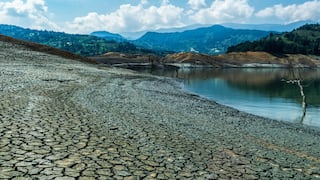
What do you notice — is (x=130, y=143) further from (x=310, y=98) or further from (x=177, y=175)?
(x=310, y=98)

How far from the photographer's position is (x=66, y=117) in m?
20.5

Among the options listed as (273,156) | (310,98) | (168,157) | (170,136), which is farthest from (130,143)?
(310,98)

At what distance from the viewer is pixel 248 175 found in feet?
44.0

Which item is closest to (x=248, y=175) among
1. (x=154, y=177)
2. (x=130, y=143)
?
(x=154, y=177)

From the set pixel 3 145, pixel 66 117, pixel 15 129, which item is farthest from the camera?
pixel 66 117

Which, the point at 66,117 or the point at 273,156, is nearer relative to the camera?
the point at 273,156

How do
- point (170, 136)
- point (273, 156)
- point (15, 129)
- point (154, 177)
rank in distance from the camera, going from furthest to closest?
point (170, 136), point (273, 156), point (15, 129), point (154, 177)

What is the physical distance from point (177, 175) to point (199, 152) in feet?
12.7

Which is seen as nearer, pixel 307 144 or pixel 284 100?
pixel 307 144

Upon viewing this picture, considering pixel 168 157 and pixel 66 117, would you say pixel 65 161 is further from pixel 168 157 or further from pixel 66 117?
pixel 66 117

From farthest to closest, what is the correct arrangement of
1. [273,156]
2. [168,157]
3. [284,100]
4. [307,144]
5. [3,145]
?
[284,100], [307,144], [273,156], [168,157], [3,145]

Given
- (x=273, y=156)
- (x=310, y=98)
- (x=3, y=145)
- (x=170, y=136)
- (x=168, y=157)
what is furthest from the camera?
(x=310, y=98)

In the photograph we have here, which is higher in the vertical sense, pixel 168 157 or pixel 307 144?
pixel 168 157

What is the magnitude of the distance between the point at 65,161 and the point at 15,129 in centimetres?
501
